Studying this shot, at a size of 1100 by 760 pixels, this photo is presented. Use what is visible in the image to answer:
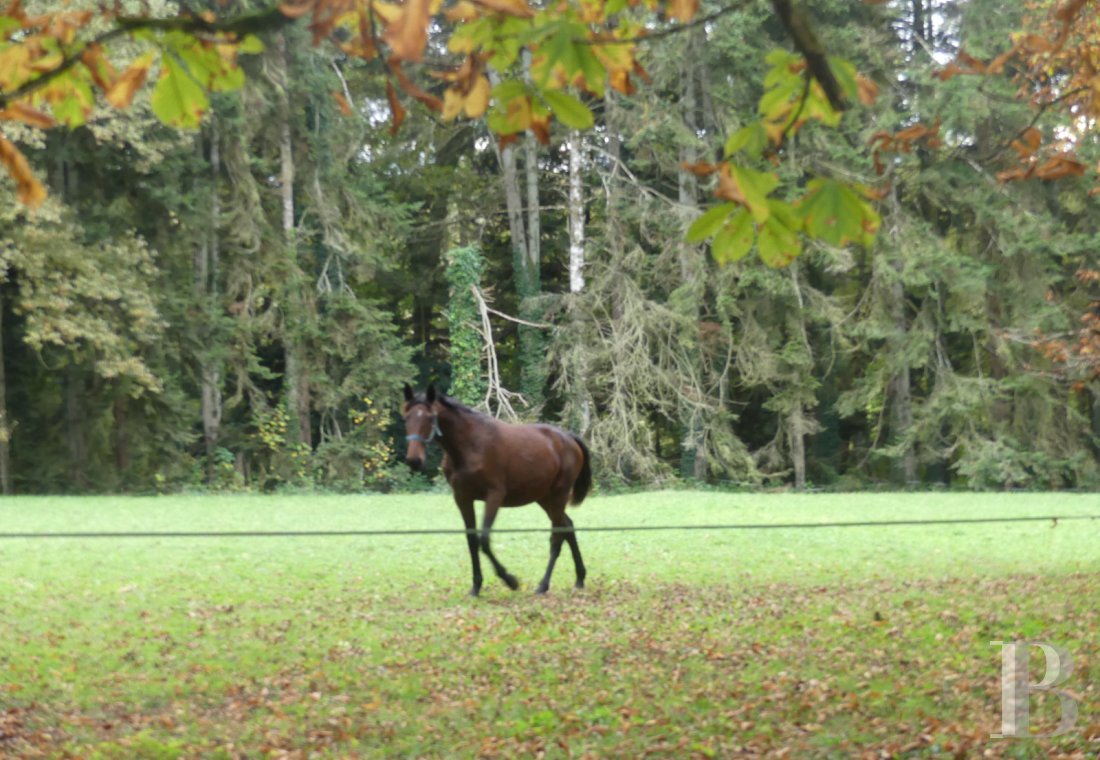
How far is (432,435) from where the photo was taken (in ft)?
33.1

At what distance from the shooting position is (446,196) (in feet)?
118

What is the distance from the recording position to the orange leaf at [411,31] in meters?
2.85

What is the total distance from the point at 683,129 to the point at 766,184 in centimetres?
2822

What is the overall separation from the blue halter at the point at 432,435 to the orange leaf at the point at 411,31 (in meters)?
7.02

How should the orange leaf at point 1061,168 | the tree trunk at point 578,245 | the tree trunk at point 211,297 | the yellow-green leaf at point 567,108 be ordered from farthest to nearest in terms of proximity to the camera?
the tree trunk at point 578,245 → the tree trunk at point 211,297 → the orange leaf at point 1061,168 → the yellow-green leaf at point 567,108

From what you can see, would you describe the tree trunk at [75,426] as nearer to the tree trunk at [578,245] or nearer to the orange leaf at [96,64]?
the tree trunk at [578,245]

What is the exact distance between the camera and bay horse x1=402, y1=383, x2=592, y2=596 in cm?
1022

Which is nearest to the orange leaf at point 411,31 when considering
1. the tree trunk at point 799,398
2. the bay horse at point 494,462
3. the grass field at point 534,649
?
the grass field at point 534,649

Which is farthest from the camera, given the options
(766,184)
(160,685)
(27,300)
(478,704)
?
(27,300)

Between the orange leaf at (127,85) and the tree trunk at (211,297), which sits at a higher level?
the tree trunk at (211,297)

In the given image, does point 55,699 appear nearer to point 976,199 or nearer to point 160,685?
point 160,685

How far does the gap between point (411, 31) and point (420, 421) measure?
23.8 ft

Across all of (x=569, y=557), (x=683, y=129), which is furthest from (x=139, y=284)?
(x=569, y=557)

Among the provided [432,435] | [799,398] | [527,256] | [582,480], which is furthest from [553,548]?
[527,256]
